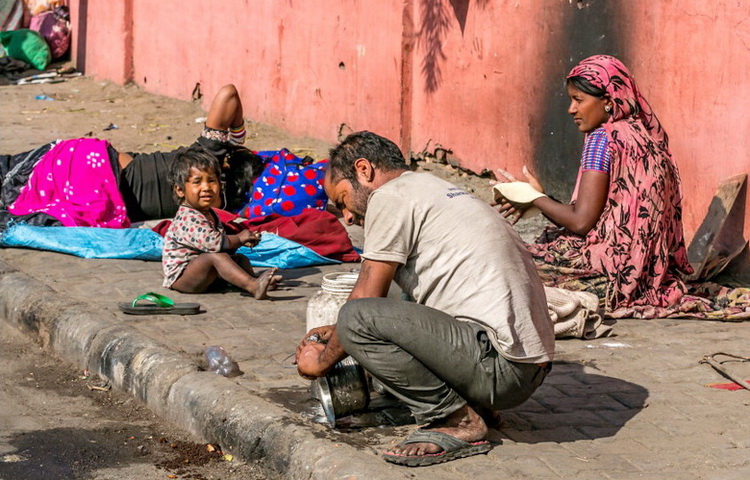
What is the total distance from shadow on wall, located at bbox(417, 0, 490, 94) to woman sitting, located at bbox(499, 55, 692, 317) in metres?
2.99

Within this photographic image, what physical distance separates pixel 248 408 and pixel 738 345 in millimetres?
2414

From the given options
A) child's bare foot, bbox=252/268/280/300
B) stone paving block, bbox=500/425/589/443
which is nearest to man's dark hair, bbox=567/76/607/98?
child's bare foot, bbox=252/268/280/300

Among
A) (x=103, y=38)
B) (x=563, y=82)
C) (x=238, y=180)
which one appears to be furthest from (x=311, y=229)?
(x=103, y=38)

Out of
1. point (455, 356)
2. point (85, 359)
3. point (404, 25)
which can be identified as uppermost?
point (404, 25)

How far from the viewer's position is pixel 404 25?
30.7 feet

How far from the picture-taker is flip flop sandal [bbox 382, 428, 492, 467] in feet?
12.3

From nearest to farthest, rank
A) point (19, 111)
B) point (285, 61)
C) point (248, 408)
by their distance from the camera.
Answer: point (248, 408)
point (285, 61)
point (19, 111)

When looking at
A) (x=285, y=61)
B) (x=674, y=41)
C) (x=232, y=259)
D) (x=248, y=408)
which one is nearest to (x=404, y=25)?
(x=285, y=61)

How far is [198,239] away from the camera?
639 cm

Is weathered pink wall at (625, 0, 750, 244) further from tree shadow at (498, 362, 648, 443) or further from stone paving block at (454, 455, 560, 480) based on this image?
stone paving block at (454, 455, 560, 480)

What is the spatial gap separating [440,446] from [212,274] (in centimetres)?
279

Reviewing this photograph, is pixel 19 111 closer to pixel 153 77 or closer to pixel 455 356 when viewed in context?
pixel 153 77

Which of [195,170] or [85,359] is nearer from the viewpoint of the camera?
[85,359]

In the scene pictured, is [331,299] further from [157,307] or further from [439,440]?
[157,307]
